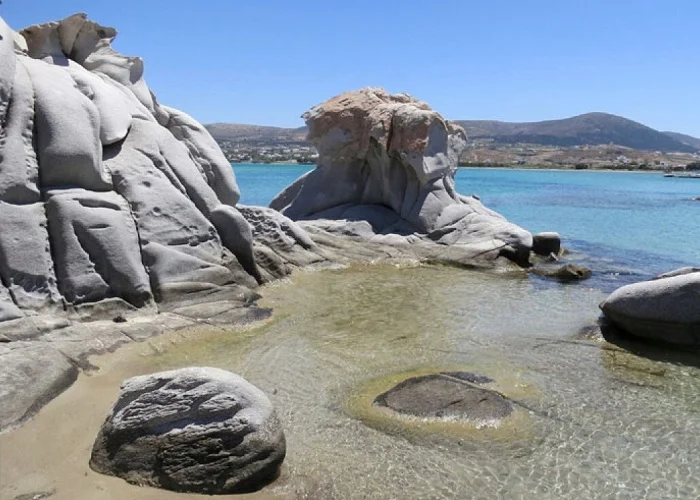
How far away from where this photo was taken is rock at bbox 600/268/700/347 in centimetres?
1101

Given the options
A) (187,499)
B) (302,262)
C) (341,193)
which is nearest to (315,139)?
(341,193)

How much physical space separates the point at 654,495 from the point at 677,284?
230 inches

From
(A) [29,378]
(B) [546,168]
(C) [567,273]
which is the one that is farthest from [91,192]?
(B) [546,168]

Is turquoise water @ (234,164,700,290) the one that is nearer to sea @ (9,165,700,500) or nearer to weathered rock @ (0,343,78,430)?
sea @ (9,165,700,500)

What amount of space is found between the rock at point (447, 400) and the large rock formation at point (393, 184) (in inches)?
397

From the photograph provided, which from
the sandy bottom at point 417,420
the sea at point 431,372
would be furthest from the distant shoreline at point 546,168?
the sandy bottom at point 417,420

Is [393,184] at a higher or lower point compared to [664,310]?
higher

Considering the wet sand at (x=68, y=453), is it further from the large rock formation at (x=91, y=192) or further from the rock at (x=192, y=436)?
the large rock formation at (x=91, y=192)

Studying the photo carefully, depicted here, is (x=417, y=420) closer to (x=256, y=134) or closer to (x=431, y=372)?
(x=431, y=372)

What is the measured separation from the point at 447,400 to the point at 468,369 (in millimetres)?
1468

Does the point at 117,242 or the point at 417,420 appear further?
the point at 117,242

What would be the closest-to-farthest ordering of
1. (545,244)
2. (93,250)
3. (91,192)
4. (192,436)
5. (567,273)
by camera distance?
(192,436) < (93,250) < (91,192) < (567,273) < (545,244)

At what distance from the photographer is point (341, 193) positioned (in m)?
23.5

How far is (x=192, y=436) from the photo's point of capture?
6.12 metres
